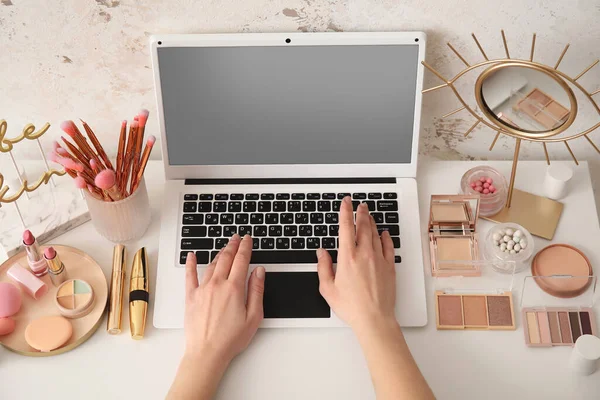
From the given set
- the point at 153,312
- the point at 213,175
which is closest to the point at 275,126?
the point at 213,175

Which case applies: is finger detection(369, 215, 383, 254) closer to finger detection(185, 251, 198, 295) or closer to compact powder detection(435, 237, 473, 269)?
compact powder detection(435, 237, 473, 269)

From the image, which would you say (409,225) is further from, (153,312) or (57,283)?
(57,283)

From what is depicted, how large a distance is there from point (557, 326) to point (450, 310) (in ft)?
0.53

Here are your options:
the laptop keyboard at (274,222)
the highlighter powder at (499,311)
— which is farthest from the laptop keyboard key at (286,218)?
the highlighter powder at (499,311)

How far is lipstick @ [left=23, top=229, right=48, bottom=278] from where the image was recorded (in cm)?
104

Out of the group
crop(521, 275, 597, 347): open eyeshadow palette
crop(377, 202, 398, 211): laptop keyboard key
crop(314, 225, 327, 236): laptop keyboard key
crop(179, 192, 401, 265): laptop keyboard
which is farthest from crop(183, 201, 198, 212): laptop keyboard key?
crop(521, 275, 597, 347): open eyeshadow palette

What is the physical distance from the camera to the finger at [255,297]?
104 cm

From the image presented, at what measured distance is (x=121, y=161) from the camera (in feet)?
3.48

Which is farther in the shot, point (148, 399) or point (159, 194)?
point (159, 194)

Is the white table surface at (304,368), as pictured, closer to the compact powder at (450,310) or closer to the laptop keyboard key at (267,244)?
the compact powder at (450,310)

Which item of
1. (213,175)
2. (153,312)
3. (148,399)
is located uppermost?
(213,175)

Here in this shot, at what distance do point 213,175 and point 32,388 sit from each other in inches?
17.1

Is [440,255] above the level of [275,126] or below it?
below

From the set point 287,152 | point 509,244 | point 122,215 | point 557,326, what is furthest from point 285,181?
point 557,326
